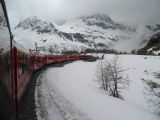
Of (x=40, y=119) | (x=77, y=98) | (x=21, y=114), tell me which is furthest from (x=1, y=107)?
(x=77, y=98)

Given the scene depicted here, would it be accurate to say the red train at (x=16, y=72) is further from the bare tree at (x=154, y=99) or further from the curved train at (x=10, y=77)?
the bare tree at (x=154, y=99)

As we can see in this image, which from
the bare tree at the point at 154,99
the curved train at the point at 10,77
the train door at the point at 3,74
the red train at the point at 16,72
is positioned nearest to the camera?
the train door at the point at 3,74

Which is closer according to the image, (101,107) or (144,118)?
(144,118)

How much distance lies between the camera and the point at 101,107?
10.1 metres

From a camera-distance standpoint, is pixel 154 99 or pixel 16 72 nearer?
pixel 16 72

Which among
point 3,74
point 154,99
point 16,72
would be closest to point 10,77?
point 3,74

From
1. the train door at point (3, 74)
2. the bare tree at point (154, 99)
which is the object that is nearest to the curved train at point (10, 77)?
the train door at point (3, 74)

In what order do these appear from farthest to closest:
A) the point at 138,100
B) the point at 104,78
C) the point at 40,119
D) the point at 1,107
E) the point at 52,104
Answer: the point at 104,78 < the point at 138,100 < the point at 52,104 < the point at 40,119 < the point at 1,107

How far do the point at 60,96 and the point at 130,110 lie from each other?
4357mm

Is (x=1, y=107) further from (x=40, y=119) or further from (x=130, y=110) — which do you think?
(x=130, y=110)

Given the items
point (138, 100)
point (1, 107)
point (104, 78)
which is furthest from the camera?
point (104, 78)

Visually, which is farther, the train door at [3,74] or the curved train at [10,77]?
the curved train at [10,77]

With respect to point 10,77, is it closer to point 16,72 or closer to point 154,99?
point 16,72

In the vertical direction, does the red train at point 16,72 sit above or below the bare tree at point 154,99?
above
